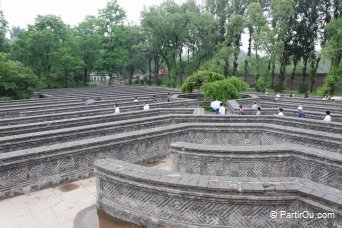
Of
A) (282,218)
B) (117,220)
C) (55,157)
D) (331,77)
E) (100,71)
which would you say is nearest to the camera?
(282,218)

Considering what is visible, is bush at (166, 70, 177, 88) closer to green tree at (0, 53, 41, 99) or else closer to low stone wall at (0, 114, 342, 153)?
green tree at (0, 53, 41, 99)

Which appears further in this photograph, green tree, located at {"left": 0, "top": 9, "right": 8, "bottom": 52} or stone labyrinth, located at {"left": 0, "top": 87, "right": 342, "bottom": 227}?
green tree, located at {"left": 0, "top": 9, "right": 8, "bottom": 52}

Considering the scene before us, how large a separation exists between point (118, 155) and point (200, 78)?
15747mm

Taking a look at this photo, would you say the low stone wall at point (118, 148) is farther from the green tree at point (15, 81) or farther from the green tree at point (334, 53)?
the green tree at point (334, 53)

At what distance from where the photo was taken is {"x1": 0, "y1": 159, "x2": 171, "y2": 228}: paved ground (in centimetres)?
537

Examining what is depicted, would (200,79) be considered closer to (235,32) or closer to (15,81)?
(15,81)

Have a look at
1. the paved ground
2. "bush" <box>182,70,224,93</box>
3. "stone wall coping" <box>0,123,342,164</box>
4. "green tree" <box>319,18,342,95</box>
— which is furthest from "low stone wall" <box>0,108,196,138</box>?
"green tree" <box>319,18,342,95</box>

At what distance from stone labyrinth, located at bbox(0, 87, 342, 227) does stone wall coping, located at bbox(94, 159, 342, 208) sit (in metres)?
0.02

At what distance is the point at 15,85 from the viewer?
77.7 feet

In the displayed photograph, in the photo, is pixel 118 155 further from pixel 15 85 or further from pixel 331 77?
pixel 331 77

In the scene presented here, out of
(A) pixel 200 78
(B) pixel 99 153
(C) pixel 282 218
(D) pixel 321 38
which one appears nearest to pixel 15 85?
(A) pixel 200 78

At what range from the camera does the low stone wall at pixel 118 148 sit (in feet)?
22.6

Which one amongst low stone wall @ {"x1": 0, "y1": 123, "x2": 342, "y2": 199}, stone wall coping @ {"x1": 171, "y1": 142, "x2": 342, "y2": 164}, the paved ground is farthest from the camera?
stone wall coping @ {"x1": 171, "y1": 142, "x2": 342, "y2": 164}

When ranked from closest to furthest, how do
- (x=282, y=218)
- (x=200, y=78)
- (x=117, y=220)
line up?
1. (x=282, y=218)
2. (x=117, y=220)
3. (x=200, y=78)
